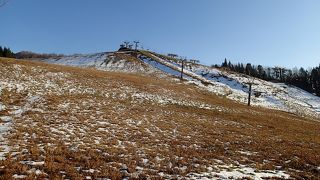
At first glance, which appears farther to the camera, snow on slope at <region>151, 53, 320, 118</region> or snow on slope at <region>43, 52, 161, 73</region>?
snow on slope at <region>43, 52, 161, 73</region>

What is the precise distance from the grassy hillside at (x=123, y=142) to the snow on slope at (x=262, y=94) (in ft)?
125

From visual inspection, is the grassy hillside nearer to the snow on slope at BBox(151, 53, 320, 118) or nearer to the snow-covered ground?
the snow on slope at BBox(151, 53, 320, 118)

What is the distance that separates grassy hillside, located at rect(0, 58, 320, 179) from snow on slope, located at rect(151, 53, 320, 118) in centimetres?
3798

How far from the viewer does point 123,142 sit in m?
18.2

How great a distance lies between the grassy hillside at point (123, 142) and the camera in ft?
42.4

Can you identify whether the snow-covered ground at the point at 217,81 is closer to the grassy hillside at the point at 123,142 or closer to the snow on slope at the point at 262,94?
the snow on slope at the point at 262,94

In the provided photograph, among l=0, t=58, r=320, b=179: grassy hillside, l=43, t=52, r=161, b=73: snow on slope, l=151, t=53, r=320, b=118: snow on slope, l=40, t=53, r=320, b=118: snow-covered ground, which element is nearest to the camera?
l=0, t=58, r=320, b=179: grassy hillside

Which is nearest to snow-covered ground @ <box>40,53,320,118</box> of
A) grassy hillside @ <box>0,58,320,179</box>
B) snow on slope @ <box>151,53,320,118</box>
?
snow on slope @ <box>151,53,320,118</box>

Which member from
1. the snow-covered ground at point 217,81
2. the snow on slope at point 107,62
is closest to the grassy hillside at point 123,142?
the snow-covered ground at point 217,81

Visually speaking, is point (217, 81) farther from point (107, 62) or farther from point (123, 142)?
point (123, 142)

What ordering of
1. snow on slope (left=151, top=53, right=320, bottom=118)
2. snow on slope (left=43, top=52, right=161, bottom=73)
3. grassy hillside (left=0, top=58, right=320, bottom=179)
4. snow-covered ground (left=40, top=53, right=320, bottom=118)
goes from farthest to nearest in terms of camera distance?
snow on slope (left=43, top=52, right=161, bottom=73) → snow-covered ground (left=40, top=53, right=320, bottom=118) → snow on slope (left=151, top=53, right=320, bottom=118) → grassy hillside (left=0, top=58, right=320, bottom=179)

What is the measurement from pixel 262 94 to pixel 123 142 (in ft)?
237

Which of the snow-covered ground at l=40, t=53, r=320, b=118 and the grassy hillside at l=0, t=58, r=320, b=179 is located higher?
the snow-covered ground at l=40, t=53, r=320, b=118

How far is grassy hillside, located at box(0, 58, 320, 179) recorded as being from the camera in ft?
42.4
